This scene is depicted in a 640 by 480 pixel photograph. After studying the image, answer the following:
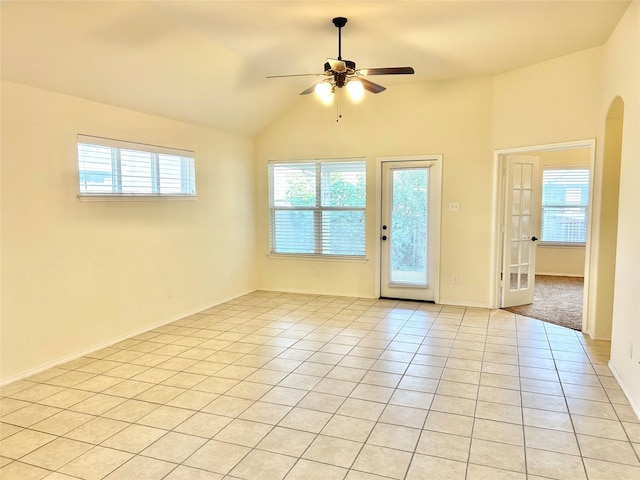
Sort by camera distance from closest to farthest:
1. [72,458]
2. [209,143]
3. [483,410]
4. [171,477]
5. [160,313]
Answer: [171,477] → [72,458] → [483,410] → [160,313] → [209,143]

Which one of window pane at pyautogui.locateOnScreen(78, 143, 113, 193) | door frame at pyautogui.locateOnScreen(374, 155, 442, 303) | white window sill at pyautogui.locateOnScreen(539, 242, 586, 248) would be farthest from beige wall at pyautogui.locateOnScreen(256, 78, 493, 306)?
white window sill at pyautogui.locateOnScreen(539, 242, 586, 248)

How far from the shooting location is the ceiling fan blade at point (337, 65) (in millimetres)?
3324

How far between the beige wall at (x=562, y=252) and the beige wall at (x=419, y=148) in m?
2.87

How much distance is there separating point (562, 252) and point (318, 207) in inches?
190

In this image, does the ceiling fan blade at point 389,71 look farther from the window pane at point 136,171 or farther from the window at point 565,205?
the window at point 565,205

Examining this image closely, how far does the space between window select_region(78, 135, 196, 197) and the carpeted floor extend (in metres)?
4.42

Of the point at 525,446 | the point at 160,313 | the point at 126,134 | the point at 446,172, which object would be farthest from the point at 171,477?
the point at 446,172

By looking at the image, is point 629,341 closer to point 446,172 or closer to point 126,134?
point 446,172

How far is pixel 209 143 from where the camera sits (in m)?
5.48

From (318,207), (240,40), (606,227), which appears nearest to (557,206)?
(606,227)

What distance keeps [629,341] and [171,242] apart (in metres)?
4.40

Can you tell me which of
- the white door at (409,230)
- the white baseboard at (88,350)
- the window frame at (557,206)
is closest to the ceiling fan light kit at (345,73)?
the white door at (409,230)

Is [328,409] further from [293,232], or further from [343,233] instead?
[293,232]

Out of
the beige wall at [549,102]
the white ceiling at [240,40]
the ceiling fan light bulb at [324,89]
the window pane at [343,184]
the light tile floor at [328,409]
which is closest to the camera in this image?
the light tile floor at [328,409]
